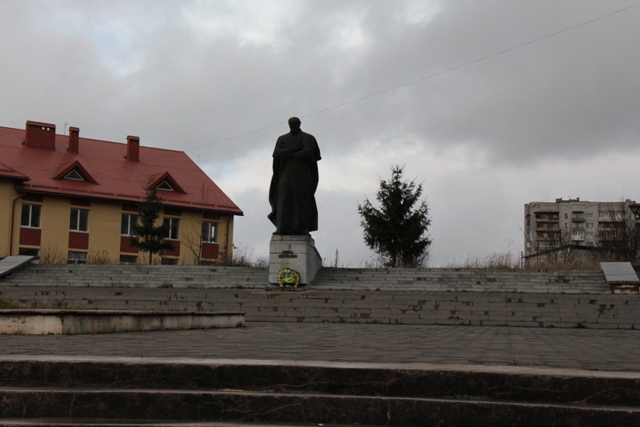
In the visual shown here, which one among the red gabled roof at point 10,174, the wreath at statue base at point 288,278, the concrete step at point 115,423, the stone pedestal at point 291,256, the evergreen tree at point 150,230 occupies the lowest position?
the concrete step at point 115,423

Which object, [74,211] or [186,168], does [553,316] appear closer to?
[74,211]

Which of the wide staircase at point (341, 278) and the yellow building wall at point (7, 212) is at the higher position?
the yellow building wall at point (7, 212)

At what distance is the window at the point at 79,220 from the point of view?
4634 cm

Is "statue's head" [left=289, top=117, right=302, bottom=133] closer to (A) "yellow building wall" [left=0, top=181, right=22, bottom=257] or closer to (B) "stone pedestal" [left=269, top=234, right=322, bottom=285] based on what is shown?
(B) "stone pedestal" [left=269, top=234, right=322, bottom=285]

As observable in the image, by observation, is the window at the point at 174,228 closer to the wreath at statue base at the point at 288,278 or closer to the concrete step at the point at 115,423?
the wreath at statue base at the point at 288,278

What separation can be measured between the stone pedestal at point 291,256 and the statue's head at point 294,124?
3.12 metres

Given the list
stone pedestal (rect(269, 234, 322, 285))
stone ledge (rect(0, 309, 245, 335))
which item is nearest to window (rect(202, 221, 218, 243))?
stone pedestal (rect(269, 234, 322, 285))

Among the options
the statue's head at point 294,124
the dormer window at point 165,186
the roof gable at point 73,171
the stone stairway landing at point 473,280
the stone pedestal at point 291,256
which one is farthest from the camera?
the dormer window at point 165,186

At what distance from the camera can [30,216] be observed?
45.0 meters

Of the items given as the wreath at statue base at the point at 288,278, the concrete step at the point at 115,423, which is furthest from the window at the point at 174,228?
the concrete step at the point at 115,423

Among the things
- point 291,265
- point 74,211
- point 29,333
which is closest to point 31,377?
point 29,333

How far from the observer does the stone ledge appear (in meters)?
9.41

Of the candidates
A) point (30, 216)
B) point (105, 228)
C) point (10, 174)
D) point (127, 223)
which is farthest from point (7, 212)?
point (127, 223)

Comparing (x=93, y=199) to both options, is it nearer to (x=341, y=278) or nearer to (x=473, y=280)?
(x=341, y=278)
